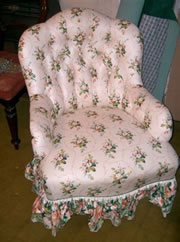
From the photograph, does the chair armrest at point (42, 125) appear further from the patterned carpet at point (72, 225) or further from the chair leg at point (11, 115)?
the patterned carpet at point (72, 225)

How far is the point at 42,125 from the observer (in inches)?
49.8

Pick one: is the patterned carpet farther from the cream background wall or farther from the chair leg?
the cream background wall

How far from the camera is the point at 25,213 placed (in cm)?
154

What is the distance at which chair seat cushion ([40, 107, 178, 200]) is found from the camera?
1.19 metres

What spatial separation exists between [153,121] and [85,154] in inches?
16.1

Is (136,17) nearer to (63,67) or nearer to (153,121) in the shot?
(63,67)

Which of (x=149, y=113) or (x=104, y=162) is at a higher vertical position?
(x=149, y=113)

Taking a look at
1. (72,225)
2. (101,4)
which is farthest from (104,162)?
(101,4)

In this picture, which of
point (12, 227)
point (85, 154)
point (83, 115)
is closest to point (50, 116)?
point (83, 115)

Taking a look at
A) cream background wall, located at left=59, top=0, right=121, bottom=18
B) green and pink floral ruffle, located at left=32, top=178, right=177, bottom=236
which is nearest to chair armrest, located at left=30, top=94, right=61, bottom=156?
green and pink floral ruffle, located at left=32, top=178, right=177, bottom=236

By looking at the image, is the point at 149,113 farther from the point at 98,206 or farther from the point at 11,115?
the point at 11,115

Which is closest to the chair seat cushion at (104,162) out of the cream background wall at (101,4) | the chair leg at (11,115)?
the chair leg at (11,115)

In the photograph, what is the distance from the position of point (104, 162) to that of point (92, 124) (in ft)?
0.97

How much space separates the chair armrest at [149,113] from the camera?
4.25 ft
